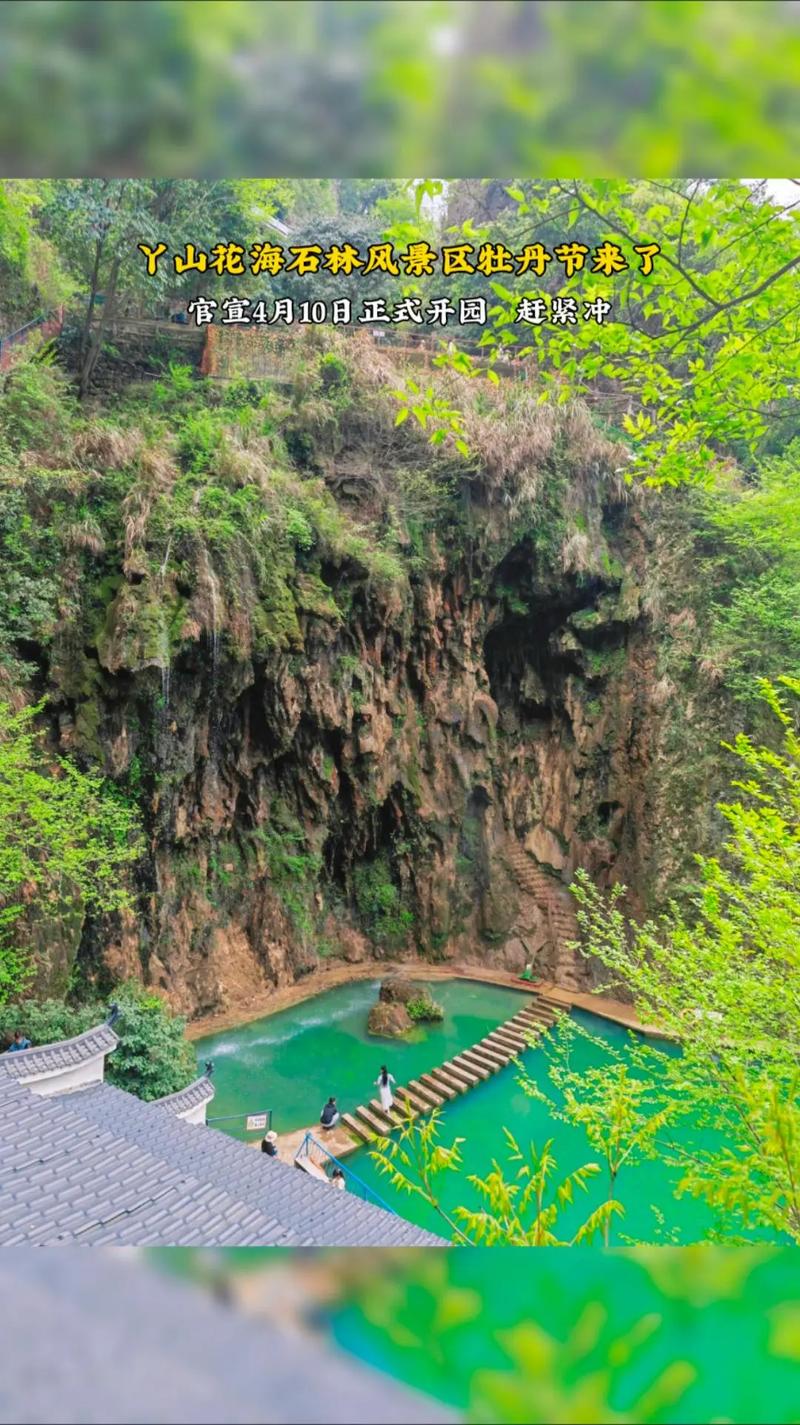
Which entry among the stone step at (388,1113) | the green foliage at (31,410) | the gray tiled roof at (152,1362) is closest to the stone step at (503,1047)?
the stone step at (388,1113)

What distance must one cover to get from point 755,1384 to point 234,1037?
11.8 meters

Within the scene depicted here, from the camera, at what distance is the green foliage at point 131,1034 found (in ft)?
25.5

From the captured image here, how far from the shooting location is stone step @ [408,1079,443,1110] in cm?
1018

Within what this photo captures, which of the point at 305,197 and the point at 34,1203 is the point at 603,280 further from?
the point at 305,197

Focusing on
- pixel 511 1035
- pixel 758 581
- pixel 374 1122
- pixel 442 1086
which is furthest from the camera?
pixel 758 581

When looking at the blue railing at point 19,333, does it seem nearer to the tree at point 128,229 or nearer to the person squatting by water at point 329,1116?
the tree at point 128,229

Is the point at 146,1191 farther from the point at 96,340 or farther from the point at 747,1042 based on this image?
the point at 96,340

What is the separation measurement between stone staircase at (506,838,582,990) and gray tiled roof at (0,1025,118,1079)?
31.2 ft

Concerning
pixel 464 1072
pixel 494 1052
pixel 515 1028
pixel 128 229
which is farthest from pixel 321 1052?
pixel 128 229

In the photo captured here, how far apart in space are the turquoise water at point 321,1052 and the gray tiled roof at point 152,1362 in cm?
955

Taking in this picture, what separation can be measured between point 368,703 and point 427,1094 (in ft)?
22.0

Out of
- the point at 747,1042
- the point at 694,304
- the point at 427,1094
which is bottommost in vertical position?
the point at 427,1094

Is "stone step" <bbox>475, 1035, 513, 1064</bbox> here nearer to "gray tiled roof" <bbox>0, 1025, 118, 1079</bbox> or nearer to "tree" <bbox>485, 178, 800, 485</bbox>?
"gray tiled roof" <bbox>0, 1025, 118, 1079</bbox>

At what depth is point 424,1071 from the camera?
1089 centimetres
